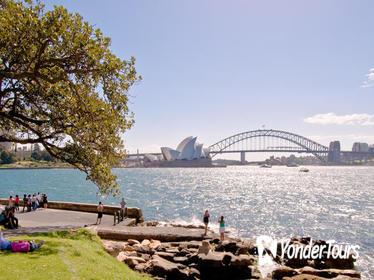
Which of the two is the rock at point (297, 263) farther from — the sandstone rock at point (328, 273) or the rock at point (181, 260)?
the rock at point (181, 260)

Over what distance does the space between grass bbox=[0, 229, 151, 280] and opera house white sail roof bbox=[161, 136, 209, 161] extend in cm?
14490

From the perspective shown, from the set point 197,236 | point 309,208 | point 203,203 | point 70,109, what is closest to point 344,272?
point 197,236

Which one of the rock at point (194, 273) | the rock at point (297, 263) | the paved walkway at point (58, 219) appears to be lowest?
the rock at point (297, 263)

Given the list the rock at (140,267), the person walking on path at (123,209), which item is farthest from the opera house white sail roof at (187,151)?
the rock at (140,267)

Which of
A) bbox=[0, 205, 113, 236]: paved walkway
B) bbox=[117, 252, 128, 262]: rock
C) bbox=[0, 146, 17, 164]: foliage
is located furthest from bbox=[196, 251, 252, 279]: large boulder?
bbox=[0, 146, 17, 164]: foliage

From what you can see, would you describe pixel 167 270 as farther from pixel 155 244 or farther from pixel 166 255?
pixel 155 244

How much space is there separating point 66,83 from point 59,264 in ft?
21.0

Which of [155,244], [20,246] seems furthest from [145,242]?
[20,246]

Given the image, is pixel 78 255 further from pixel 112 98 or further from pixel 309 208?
pixel 309 208

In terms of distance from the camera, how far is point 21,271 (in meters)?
6.99

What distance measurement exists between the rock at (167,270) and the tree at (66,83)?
352cm

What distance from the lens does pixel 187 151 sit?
164 m

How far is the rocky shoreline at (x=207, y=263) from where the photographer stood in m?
11.8

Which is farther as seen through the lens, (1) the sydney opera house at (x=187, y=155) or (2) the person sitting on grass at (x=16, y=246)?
(1) the sydney opera house at (x=187, y=155)
